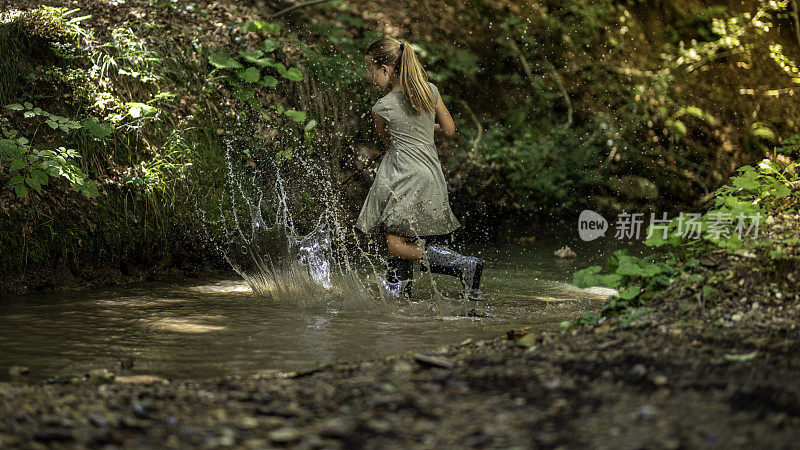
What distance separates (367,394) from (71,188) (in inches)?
167

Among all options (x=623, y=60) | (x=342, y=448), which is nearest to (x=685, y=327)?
(x=342, y=448)

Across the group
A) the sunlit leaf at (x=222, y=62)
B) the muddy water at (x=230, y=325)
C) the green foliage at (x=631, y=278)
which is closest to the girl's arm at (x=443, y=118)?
the muddy water at (x=230, y=325)

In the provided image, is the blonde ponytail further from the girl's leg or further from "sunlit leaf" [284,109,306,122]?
"sunlit leaf" [284,109,306,122]

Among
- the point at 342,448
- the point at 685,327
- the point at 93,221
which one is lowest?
the point at 342,448

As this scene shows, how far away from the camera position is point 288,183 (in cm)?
759

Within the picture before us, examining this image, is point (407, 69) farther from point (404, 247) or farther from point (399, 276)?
point (399, 276)

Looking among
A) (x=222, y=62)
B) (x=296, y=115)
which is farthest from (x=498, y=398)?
(x=296, y=115)

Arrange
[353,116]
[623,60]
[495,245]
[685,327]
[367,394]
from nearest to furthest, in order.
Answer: [367,394]
[685,327]
[353,116]
[495,245]
[623,60]

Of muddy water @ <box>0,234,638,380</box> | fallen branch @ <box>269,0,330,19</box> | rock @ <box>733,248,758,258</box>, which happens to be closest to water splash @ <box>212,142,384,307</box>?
muddy water @ <box>0,234,638,380</box>

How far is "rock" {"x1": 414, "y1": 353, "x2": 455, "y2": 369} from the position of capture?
3.07m

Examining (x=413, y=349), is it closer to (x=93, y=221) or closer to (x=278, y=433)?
(x=278, y=433)

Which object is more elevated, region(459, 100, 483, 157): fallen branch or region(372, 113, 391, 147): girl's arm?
region(459, 100, 483, 157): fallen branch

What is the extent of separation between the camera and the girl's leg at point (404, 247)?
5332 mm

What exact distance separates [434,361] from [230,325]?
6.26ft
